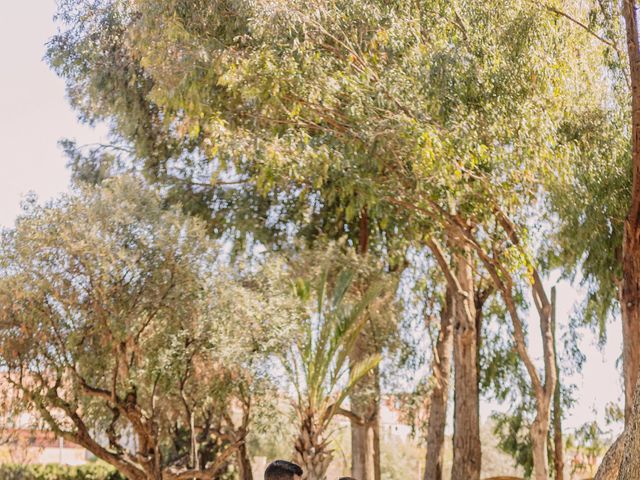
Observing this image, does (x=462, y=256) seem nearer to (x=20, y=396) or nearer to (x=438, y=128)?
(x=438, y=128)

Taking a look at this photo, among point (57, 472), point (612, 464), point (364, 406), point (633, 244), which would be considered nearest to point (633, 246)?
point (633, 244)

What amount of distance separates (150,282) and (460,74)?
7021mm

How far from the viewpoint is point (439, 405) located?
1020 inches

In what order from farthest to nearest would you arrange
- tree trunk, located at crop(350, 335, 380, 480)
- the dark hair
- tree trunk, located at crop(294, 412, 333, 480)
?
tree trunk, located at crop(350, 335, 380, 480) → tree trunk, located at crop(294, 412, 333, 480) → the dark hair

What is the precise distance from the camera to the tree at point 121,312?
18.9m

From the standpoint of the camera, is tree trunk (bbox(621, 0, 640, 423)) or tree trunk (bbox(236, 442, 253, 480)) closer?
tree trunk (bbox(621, 0, 640, 423))

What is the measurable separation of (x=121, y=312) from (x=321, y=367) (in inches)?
158

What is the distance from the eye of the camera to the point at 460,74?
59.3 ft

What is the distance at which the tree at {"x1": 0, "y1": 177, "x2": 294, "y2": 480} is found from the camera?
18.9 metres

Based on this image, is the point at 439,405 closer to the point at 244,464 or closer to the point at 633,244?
the point at 244,464

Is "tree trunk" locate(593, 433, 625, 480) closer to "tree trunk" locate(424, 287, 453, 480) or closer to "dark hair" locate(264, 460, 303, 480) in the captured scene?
"dark hair" locate(264, 460, 303, 480)

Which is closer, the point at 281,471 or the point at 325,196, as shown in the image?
the point at 281,471

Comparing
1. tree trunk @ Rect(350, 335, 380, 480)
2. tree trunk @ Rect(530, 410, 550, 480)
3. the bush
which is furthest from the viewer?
the bush

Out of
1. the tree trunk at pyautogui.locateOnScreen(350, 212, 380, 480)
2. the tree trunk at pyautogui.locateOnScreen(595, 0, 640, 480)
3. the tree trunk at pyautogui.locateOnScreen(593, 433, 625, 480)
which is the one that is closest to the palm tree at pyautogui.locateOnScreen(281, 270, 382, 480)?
the tree trunk at pyautogui.locateOnScreen(350, 212, 380, 480)
